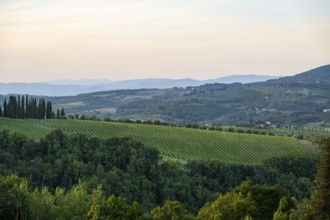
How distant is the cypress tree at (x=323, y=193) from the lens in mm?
36469

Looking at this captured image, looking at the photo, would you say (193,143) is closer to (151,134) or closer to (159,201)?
(151,134)

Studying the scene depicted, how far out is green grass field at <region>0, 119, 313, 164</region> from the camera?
106938 mm

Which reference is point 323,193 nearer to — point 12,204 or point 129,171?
point 12,204

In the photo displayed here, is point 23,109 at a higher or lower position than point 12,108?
lower

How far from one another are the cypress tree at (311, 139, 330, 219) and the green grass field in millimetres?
64773

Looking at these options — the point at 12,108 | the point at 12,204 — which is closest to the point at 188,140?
the point at 12,108

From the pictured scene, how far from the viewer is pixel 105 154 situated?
289 feet

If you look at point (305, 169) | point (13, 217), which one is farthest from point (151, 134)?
point (13, 217)

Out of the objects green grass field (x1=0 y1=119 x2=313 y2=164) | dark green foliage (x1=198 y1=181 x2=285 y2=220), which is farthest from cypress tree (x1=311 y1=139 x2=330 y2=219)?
green grass field (x1=0 y1=119 x2=313 y2=164)

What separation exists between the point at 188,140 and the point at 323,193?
78994mm

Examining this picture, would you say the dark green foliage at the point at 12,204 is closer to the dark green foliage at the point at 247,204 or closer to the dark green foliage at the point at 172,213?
the dark green foliage at the point at 172,213

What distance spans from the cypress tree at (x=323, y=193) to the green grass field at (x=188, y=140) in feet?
213

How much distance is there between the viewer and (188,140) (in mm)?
115938

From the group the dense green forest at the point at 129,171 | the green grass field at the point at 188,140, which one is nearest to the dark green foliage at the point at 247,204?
the dense green forest at the point at 129,171
